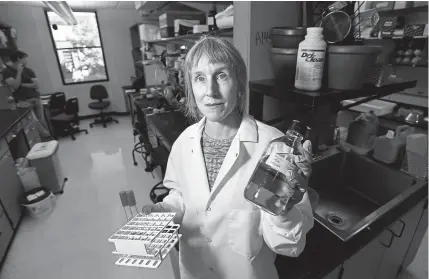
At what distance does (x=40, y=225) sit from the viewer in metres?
2.43

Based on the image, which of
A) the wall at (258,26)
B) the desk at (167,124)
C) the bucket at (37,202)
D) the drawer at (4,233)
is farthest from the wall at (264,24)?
the bucket at (37,202)

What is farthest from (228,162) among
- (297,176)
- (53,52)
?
(53,52)

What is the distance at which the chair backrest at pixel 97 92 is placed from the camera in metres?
5.64

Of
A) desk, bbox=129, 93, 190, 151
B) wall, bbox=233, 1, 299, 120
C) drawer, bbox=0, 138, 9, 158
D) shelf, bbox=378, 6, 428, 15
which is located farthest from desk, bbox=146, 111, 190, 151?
shelf, bbox=378, 6, 428, 15

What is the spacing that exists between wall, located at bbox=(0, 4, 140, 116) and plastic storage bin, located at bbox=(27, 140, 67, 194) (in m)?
3.48

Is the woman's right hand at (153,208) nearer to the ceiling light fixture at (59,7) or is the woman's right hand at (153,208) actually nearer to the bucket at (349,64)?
the bucket at (349,64)

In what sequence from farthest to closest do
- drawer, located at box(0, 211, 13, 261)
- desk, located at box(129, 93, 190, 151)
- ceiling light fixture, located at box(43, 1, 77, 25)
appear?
desk, located at box(129, 93, 190, 151), drawer, located at box(0, 211, 13, 261), ceiling light fixture, located at box(43, 1, 77, 25)

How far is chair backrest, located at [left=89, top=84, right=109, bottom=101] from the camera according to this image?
5.64 metres

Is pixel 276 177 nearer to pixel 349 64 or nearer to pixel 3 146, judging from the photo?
pixel 349 64

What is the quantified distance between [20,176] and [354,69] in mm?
Answer: 3218

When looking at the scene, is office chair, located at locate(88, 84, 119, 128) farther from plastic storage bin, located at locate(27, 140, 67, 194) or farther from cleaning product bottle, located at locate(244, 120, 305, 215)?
cleaning product bottle, located at locate(244, 120, 305, 215)

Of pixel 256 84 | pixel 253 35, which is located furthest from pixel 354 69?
pixel 253 35

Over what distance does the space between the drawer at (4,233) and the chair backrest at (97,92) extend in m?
4.04

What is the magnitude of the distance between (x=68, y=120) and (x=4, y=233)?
10.3 feet
